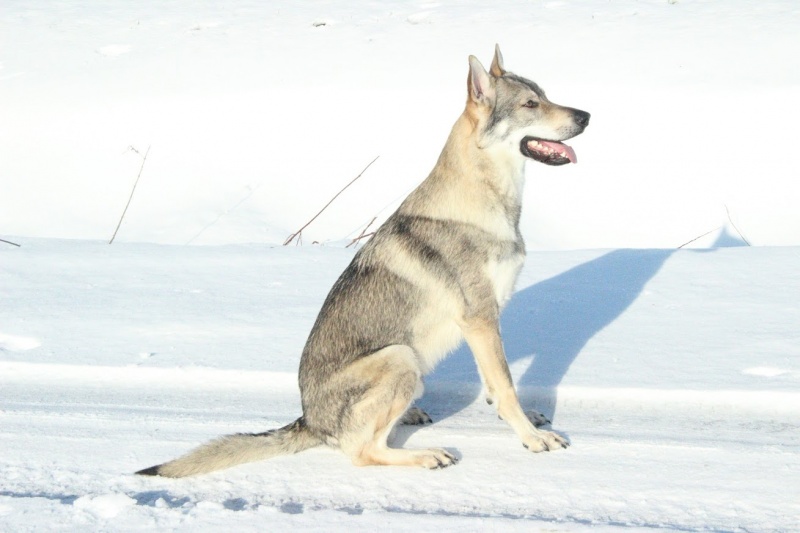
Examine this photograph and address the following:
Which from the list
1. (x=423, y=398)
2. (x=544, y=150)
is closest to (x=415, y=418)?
(x=423, y=398)

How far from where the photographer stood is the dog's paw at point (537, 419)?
14.2 ft

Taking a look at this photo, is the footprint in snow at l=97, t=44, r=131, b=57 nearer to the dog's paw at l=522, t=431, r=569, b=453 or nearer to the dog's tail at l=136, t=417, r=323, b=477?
the dog's tail at l=136, t=417, r=323, b=477

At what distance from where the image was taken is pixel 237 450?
150 inches

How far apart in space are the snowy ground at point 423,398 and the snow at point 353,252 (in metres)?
0.02

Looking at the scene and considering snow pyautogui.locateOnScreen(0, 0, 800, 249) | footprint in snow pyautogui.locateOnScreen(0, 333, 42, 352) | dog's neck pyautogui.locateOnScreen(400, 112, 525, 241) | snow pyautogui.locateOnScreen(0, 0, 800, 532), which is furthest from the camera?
snow pyautogui.locateOnScreen(0, 0, 800, 249)

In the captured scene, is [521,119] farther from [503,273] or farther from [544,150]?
[503,273]

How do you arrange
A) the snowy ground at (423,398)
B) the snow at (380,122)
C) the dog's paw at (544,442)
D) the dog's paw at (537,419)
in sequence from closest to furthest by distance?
the snowy ground at (423,398)
the dog's paw at (544,442)
the dog's paw at (537,419)
the snow at (380,122)

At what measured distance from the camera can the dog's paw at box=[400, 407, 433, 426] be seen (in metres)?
4.43

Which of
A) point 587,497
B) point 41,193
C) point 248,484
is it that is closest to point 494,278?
point 587,497

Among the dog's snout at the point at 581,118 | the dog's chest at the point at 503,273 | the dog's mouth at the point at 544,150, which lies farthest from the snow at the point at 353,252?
the dog's snout at the point at 581,118

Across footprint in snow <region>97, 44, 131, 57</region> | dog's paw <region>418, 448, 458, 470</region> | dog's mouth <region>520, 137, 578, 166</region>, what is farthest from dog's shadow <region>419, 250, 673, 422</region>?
footprint in snow <region>97, 44, 131, 57</region>

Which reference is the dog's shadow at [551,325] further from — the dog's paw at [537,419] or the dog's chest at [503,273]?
the dog's chest at [503,273]

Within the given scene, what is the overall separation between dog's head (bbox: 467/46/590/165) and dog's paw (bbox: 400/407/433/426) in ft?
4.09

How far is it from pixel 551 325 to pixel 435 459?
1.93 m
